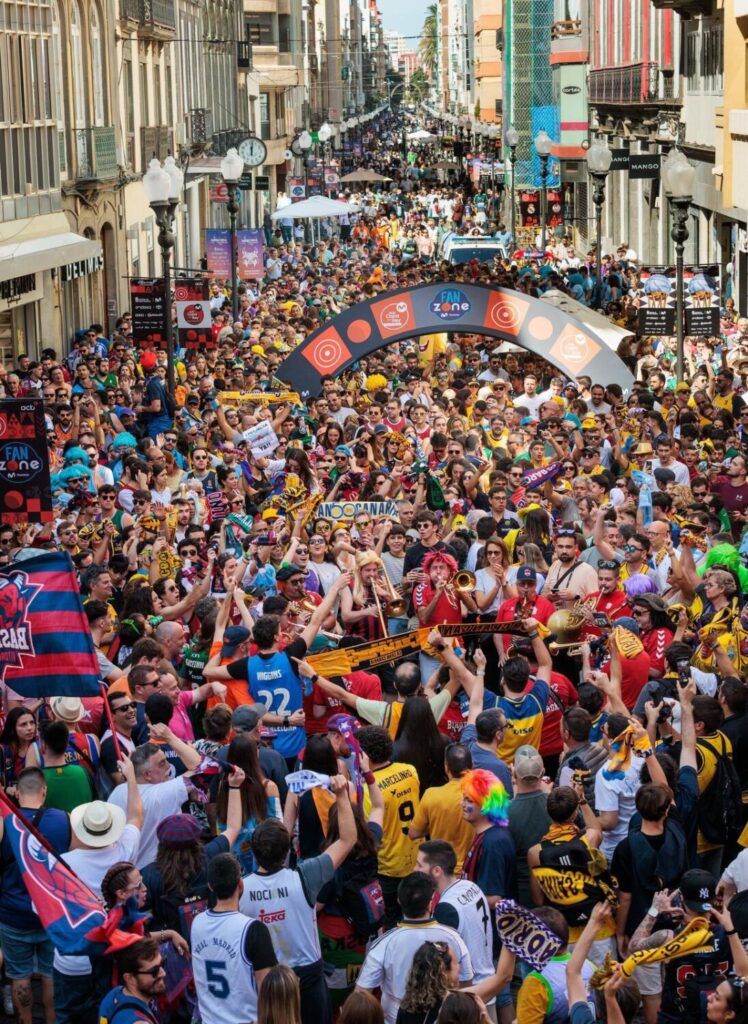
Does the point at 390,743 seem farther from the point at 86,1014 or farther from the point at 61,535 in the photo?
the point at 61,535

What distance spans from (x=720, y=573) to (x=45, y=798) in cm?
441

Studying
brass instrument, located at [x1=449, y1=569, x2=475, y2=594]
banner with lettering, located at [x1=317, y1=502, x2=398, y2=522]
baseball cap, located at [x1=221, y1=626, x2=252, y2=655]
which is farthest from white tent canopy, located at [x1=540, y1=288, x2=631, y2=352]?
baseball cap, located at [x1=221, y1=626, x2=252, y2=655]

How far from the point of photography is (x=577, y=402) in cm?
1931

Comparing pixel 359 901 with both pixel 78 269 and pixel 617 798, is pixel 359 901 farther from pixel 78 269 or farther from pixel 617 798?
pixel 78 269

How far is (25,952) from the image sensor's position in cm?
826

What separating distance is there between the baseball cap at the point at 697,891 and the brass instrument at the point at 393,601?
A: 5.27 meters

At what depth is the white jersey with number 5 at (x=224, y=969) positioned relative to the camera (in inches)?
280

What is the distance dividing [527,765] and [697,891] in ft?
4.81

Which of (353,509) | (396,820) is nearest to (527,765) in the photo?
(396,820)

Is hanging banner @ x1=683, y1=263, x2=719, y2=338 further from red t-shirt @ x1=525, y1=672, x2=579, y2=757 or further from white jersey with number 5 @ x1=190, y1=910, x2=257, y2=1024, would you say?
white jersey with number 5 @ x1=190, y1=910, x2=257, y2=1024

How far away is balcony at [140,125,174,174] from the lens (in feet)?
145

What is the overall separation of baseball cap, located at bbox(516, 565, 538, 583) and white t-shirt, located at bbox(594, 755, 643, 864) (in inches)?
122

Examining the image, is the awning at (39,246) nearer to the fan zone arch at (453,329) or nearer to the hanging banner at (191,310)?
the hanging banner at (191,310)

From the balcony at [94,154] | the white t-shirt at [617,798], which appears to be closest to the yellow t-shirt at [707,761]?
the white t-shirt at [617,798]
